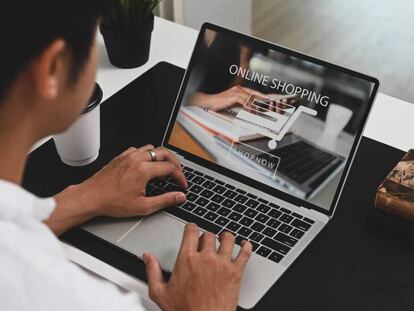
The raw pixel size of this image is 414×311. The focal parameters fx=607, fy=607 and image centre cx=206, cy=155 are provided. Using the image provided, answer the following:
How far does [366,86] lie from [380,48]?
1976mm

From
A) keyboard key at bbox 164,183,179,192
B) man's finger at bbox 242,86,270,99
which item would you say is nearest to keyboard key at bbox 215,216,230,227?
keyboard key at bbox 164,183,179,192

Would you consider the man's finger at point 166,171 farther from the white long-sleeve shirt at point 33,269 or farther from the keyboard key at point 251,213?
the white long-sleeve shirt at point 33,269

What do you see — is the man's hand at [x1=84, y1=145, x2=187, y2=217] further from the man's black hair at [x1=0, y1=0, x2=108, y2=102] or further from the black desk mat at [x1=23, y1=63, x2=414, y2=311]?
the man's black hair at [x1=0, y1=0, x2=108, y2=102]

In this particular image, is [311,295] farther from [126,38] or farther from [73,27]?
[126,38]

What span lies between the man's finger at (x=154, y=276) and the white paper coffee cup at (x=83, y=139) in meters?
0.28

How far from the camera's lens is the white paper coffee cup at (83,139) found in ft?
3.55

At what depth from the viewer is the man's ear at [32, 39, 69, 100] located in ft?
1.84

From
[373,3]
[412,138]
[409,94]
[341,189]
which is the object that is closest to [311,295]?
[341,189]

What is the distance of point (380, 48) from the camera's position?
2.85 metres

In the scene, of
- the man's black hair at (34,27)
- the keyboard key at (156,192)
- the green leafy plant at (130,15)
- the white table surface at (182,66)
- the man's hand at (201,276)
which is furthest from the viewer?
the green leafy plant at (130,15)

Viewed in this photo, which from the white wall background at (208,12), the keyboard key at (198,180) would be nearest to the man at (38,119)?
the keyboard key at (198,180)

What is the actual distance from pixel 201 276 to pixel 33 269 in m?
0.33

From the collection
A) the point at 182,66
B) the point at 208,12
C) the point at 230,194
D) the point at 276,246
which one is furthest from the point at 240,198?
the point at 208,12

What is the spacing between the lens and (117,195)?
3.26ft
